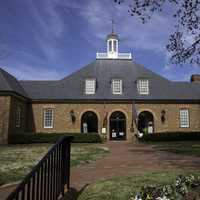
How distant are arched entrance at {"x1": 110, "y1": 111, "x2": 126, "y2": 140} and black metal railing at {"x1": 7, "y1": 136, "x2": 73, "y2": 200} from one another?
26.4m

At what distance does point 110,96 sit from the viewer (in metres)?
31.6

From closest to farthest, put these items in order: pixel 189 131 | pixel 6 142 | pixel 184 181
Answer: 1. pixel 184 181
2. pixel 6 142
3. pixel 189 131

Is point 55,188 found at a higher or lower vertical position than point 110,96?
lower

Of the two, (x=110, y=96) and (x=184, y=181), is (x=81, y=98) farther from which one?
(x=184, y=181)

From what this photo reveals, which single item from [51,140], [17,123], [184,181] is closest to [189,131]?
[51,140]

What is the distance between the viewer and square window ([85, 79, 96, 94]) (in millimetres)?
31969

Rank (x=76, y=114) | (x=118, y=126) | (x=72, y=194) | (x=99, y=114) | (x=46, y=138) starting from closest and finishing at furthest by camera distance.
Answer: (x=72, y=194) → (x=46, y=138) → (x=76, y=114) → (x=99, y=114) → (x=118, y=126)

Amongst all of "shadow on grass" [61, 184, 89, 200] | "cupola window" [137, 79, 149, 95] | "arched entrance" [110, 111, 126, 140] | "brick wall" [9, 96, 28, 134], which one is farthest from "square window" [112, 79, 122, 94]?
"shadow on grass" [61, 184, 89, 200]

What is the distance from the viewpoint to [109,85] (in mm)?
32594

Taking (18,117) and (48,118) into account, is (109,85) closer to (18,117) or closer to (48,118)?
(48,118)

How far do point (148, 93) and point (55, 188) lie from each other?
2758cm

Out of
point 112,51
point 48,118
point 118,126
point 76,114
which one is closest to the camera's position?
point 76,114

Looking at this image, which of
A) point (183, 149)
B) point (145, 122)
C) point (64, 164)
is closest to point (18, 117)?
point (145, 122)

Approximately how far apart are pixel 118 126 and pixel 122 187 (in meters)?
26.2
